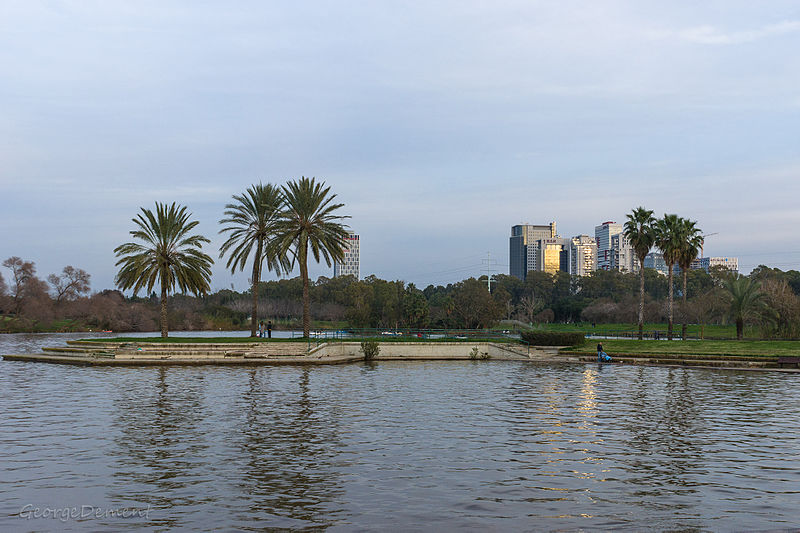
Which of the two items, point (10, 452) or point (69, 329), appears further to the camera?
point (69, 329)

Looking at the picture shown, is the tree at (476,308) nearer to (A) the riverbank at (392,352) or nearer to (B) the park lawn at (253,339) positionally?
(B) the park lawn at (253,339)

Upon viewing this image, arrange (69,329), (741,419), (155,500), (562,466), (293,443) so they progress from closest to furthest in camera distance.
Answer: (155,500)
(562,466)
(293,443)
(741,419)
(69,329)

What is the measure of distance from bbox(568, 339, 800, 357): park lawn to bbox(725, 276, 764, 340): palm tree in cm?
758

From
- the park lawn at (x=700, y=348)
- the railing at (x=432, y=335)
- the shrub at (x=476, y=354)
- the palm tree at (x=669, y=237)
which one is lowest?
the shrub at (x=476, y=354)

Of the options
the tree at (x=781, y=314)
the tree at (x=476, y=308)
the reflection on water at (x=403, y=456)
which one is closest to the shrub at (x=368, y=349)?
the reflection on water at (x=403, y=456)

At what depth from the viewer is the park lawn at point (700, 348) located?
135ft

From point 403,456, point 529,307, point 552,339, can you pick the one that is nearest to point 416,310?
point 529,307

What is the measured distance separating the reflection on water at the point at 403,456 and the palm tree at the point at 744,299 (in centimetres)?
2880

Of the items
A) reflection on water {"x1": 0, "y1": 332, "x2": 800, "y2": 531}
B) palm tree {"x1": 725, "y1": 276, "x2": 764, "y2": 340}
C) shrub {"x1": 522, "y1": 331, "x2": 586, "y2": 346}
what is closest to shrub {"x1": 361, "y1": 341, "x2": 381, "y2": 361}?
shrub {"x1": 522, "y1": 331, "x2": 586, "y2": 346}

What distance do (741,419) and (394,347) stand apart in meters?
32.0

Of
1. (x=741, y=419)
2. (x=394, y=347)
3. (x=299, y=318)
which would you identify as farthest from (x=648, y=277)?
(x=741, y=419)

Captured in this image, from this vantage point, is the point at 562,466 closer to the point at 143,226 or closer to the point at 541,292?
the point at 143,226

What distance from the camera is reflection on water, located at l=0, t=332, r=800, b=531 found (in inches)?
391

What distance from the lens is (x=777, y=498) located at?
35.3 feet
